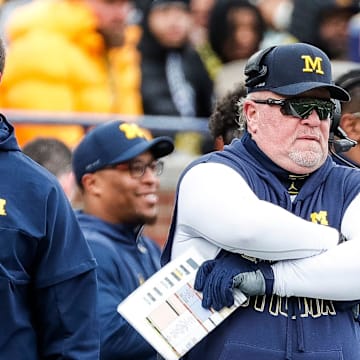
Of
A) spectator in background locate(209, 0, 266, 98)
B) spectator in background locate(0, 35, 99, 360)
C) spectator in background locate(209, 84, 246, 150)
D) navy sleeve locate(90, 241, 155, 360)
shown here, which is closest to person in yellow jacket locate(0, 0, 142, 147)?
spectator in background locate(209, 0, 266, 98)

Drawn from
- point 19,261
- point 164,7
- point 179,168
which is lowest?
point 179,168

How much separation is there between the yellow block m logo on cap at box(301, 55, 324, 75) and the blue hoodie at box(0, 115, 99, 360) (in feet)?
3.12

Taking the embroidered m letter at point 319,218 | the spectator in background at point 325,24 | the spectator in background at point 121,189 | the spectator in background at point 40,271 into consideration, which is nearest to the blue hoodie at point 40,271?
the spectator in background at point 40,271

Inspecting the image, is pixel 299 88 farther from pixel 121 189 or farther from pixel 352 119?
pixel 121 189

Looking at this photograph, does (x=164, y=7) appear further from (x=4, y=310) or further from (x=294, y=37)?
(x=4, y=310)

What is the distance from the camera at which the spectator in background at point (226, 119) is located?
529 centimetres

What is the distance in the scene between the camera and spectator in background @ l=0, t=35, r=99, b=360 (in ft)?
12.0

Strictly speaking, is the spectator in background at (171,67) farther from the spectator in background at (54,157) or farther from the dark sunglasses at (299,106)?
the dark sunglasses at (299,106)

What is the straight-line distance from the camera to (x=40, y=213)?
3711mm

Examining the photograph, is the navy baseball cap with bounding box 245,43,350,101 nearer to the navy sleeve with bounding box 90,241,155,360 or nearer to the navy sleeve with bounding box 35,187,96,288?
the navy sleeve with bounding box 35,187,96,288

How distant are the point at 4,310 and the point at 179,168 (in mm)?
5125

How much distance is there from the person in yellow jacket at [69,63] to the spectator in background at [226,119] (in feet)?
9.67

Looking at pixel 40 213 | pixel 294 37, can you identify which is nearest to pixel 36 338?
pixel 40 213

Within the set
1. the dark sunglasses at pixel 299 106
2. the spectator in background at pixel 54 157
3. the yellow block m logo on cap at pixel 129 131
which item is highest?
the dark sunglasses at pixel 299 106
